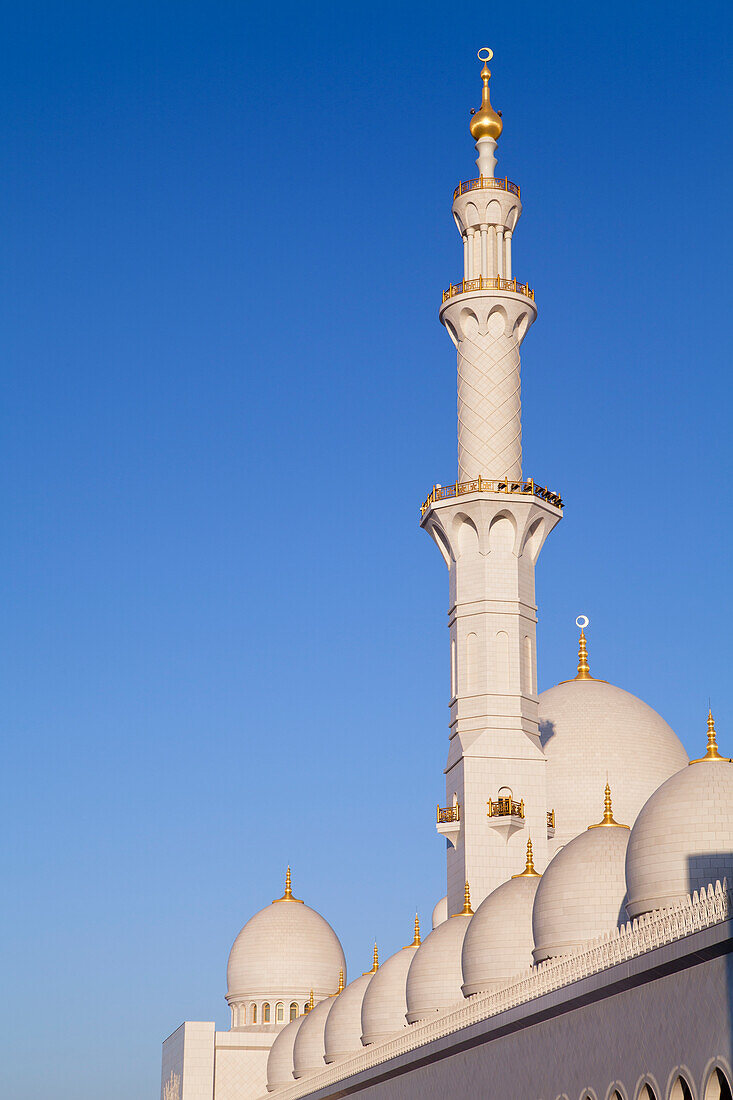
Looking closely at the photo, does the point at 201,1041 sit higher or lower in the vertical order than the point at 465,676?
lower

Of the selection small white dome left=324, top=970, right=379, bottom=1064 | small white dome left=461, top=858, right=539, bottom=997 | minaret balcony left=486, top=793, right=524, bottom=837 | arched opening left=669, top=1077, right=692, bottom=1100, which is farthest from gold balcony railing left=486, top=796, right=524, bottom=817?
arched opening left=669, top=1077, right=692, bottom=1100

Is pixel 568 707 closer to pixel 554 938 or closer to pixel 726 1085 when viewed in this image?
pixel 554 938

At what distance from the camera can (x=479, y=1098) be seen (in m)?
30.9

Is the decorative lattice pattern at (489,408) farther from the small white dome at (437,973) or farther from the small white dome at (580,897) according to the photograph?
the small white dome at (580,897)

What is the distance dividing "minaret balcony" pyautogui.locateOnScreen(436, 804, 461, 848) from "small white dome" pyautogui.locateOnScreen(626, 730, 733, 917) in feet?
46.5

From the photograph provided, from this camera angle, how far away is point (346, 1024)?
4494 centimetres

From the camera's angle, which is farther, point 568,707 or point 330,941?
point 330,941

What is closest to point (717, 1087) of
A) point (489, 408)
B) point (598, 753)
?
point (598, 753)

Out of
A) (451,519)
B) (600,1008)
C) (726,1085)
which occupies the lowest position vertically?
(726,1085)

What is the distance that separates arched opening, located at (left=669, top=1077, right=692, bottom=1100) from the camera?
23266mm

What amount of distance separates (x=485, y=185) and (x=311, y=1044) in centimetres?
2638

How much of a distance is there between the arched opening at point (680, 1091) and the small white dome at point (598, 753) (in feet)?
73.0

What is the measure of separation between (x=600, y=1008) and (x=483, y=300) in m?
25.6

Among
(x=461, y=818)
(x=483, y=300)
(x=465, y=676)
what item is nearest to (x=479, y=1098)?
(x=461, y=818)
